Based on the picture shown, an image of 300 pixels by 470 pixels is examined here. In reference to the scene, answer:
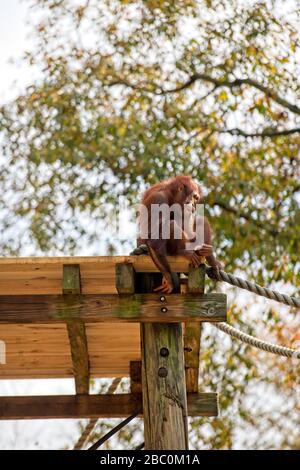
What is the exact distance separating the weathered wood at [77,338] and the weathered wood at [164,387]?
436 mm

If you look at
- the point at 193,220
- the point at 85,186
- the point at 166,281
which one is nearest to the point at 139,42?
the point at 85,186

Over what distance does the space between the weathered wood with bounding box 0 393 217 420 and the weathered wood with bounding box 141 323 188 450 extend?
1.01 metres

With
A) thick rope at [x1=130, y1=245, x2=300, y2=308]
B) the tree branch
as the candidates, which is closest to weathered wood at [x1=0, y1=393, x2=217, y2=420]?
thick rope at [x1=130, y1=245, x2=300, y2=308]

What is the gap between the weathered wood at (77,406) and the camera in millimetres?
6203

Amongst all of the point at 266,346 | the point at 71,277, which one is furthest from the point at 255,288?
the point at 71,277

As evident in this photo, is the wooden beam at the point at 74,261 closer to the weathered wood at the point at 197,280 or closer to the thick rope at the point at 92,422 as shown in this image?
the weathered wood at the point at 197,280

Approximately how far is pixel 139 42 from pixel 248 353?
429cm

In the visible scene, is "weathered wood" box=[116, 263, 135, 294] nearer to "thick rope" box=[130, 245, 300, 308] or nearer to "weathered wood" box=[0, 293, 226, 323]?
"weathered wood" box=[0, 293, 226, 323]

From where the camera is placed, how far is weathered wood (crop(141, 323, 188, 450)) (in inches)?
200

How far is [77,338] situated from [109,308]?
656mm

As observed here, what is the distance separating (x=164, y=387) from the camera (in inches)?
203

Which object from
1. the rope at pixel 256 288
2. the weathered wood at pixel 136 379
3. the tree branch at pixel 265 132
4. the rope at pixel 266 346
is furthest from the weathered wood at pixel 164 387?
the tree branch at pixel 265 132

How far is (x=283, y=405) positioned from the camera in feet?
46.2
